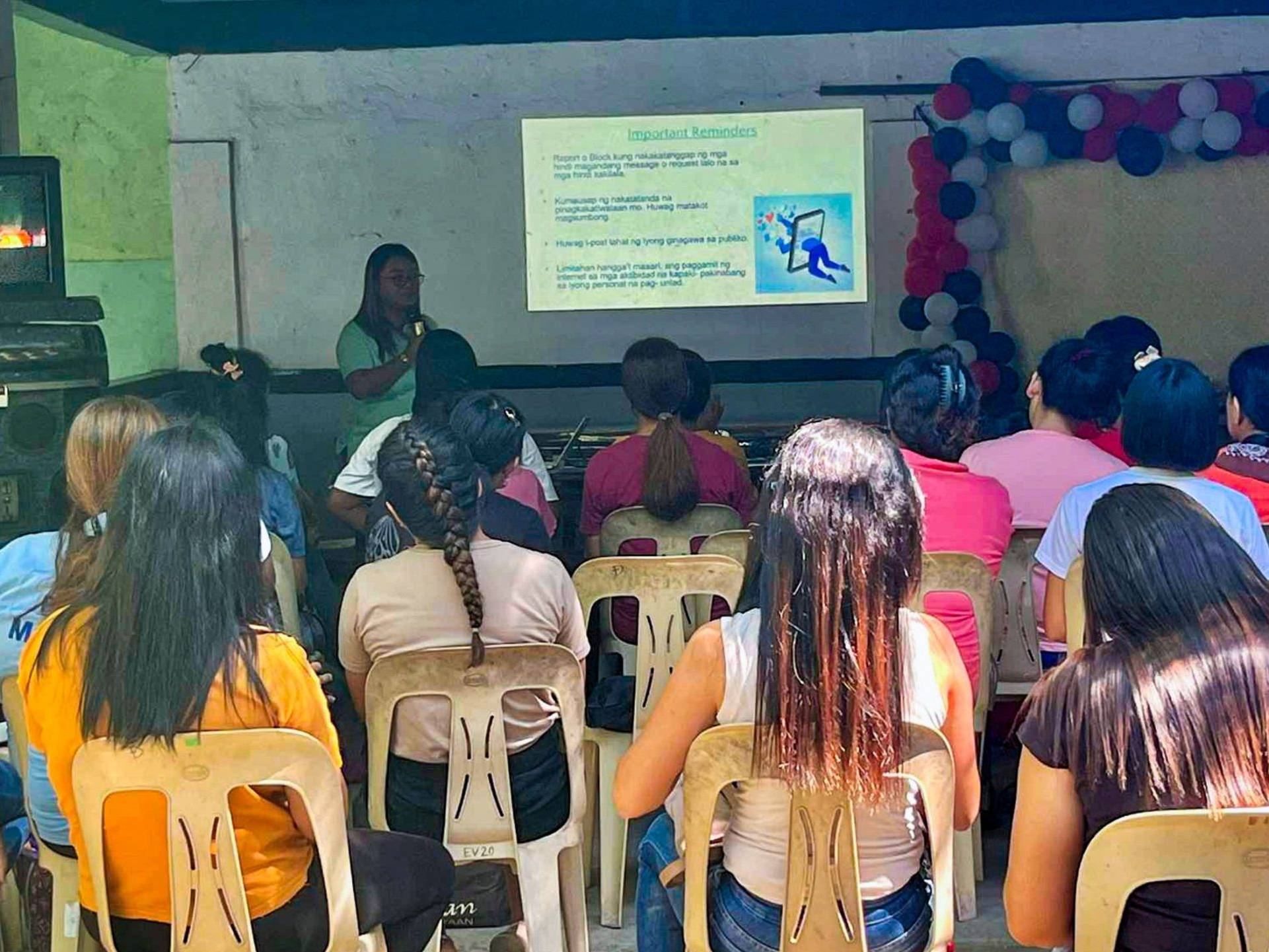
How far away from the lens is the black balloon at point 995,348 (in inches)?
271

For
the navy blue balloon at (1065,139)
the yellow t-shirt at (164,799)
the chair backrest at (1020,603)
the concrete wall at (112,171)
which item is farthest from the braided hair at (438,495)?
the concrete wall at (112,171)

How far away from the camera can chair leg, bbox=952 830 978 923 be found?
302 centimetres

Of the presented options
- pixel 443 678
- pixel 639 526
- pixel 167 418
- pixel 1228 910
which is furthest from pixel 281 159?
pixel 1228 910

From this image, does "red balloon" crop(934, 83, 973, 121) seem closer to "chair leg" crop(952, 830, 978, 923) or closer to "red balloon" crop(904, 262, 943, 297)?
"red balloon" crop(904, 262, 943, 297)

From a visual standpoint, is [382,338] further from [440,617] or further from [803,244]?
[440,617]

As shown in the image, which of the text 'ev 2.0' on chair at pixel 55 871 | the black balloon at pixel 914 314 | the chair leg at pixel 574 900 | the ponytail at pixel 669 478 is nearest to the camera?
the text 'ev 2.0' on chair at pixel 55 871

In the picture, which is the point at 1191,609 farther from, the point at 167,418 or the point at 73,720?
the point at 167,418

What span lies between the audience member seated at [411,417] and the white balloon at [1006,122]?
11.7 feet

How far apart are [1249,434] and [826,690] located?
79.0 inches

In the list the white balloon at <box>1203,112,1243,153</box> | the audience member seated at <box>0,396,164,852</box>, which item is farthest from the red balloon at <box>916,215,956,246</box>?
the audience member seated at <box>0,396,164,852</box>

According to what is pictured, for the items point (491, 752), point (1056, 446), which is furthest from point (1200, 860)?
point (1056, 446)

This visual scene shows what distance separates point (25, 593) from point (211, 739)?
93cm

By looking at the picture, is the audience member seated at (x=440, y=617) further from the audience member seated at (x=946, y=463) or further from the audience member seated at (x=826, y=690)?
the audience member seated at (x=946, y=463)

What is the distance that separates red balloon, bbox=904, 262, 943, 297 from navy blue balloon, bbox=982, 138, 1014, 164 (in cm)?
58
